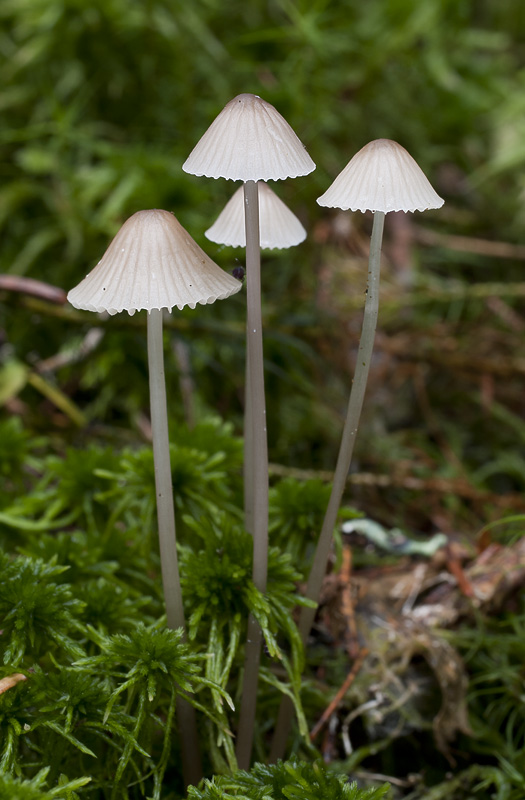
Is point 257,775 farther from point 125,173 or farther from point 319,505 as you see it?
point 125,173

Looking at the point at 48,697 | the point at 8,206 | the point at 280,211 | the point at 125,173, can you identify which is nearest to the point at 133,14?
the point at 125,173

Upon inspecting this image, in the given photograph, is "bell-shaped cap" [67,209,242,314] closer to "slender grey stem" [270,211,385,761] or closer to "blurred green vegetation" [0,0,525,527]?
"slender grey stem" [270,211,385,761]

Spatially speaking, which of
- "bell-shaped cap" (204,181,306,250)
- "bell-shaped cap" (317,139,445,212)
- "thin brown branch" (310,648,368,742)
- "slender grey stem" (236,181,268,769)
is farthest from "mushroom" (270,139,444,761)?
"thin brown branch" (310,648,368,742)

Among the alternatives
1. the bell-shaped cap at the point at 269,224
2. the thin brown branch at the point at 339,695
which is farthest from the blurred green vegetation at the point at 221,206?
the bell-shaped cap at the point at 269,224

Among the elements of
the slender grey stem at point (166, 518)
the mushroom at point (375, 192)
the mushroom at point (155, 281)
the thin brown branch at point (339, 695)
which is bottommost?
the thin brown branch at point (339, 695)

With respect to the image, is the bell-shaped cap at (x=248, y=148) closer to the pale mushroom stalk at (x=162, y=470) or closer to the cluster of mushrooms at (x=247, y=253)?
the cluster of mushrooms at (x=247, y=253)

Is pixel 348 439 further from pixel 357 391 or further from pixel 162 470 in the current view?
pixel 162 470
